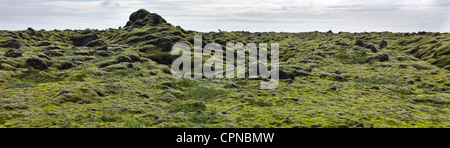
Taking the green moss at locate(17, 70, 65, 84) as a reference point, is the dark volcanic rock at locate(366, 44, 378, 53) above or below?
above

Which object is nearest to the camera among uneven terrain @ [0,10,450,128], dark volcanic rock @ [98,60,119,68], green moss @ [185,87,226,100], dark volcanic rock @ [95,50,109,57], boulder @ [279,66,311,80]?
uneven terrain @ [0,10,450,128]

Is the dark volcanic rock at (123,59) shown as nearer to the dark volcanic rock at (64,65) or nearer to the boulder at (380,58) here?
the dark volcanic rock at (64,65)

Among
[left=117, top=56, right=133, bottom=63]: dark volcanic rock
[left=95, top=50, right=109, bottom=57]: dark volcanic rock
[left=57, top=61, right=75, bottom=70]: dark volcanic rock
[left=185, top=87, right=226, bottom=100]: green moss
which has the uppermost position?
[left=95, top=50, right=109, bottom=57]: dark volcanic rock

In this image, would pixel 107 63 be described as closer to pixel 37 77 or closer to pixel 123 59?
pixel 123 59

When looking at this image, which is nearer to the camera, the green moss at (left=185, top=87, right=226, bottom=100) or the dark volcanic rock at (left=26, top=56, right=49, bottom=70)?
the green moss at (left=185, top=87, right=226, bottom=100)

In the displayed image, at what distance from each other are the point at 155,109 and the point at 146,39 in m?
49.7

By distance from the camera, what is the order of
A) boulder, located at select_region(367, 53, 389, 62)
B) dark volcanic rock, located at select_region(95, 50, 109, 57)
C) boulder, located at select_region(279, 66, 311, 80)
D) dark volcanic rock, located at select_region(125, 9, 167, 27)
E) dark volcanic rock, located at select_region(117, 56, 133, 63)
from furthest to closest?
1. dark volcanic rock, located at select_region(125, 9, 167, 27)
2. boulder, located at select_region(367, 53, 389, 62)
3. dark volcanic rock, located at select_region(95, 50, 109, 57)
4. dark volcanic rock, located at select_region(117, 56, 133, 63)
5. boulder, located at select_region(279, 66, 311, 80)

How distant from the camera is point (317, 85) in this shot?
35312mm

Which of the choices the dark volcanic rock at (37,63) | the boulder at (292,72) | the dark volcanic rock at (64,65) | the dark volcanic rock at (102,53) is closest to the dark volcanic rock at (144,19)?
the dark volcanic rock at (102,53)

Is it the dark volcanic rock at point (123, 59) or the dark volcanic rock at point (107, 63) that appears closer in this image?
the dark volcanic rock at point (107, 63)

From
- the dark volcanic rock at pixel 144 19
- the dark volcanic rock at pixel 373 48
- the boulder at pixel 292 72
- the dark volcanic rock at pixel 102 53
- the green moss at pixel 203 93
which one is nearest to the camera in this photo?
the green moss at pixel 203 93
